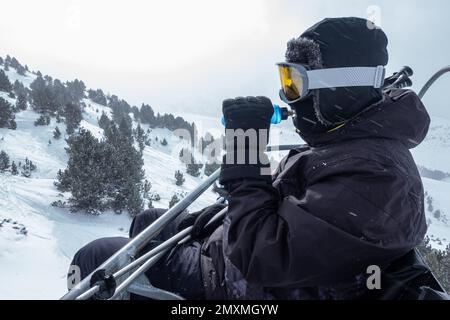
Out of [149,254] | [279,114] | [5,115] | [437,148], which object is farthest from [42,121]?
[437,148]

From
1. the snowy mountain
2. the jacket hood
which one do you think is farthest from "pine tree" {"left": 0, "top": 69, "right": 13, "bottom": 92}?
the jacket hood

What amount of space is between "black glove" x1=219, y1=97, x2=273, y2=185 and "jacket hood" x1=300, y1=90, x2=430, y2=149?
12.0 inches

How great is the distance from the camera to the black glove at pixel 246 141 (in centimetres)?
147

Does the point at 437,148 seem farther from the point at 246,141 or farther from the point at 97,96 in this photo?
the point at 246,141

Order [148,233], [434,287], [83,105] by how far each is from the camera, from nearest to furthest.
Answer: [434,287], [148,233], [83,105]

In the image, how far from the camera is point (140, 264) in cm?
158

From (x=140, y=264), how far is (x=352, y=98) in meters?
1.20

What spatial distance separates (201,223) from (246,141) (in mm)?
570

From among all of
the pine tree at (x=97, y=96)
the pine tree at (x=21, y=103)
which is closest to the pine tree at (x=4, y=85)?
the pine tree at (x=21, y=103)

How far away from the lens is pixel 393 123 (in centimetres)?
143

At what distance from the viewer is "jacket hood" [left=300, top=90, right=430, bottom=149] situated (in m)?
1.42

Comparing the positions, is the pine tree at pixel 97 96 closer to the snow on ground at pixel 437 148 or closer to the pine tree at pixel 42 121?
the pine tree at pixel 42 121
